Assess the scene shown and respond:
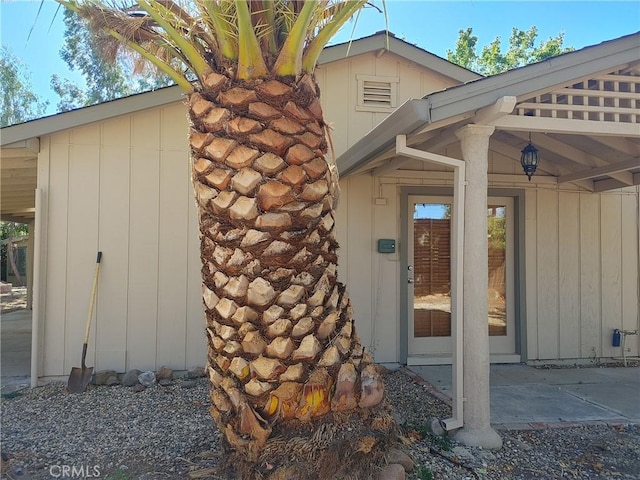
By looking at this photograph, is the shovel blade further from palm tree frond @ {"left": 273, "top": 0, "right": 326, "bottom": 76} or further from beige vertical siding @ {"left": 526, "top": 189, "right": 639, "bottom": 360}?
beige vertical siding @ {"left": 526, "top": 189, "right": 639, "bottom": 360}

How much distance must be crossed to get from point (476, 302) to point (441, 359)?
9.28 feet

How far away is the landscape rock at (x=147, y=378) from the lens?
526 cm

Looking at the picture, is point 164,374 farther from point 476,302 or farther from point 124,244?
point 476,302

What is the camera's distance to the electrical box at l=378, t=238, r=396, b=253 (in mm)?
6125

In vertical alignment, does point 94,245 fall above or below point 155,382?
above

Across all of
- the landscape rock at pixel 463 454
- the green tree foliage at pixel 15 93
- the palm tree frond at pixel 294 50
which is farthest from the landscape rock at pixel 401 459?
the green tree foliage at pixel 15 93

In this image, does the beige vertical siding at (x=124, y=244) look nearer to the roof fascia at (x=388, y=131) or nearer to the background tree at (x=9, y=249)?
the roof fascia at (x=388, y=131)

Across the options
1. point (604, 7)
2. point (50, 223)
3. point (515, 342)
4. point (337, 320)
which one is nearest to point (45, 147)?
point (50, 223)

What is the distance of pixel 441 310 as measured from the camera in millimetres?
6316

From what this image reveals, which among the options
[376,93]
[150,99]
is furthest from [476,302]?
[150,99]

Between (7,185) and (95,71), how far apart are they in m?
16.8

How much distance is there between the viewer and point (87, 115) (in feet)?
17.4

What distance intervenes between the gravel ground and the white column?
0.20m

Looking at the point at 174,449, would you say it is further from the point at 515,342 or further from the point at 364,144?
the point at 515,342
